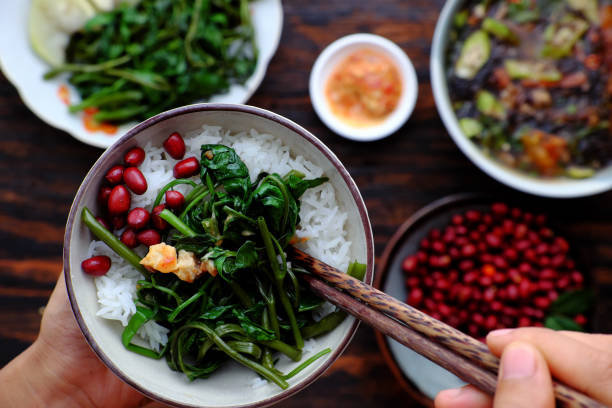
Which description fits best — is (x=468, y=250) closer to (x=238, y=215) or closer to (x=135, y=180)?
(x=238, y=215)

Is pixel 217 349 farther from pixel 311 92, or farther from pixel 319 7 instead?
pixel 319 7

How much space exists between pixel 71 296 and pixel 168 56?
4.78ft

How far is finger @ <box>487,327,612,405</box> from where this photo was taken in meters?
1.40

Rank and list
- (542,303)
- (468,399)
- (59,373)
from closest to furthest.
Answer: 1. (468,399)
2. (59,373)
3. (542,303)

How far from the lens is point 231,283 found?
5.42ft

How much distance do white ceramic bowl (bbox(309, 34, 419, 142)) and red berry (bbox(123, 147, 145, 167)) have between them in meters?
1.07

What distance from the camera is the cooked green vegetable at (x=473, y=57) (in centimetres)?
248

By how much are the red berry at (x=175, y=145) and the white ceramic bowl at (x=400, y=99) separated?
0.96 m

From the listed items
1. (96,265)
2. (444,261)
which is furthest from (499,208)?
(96,265)

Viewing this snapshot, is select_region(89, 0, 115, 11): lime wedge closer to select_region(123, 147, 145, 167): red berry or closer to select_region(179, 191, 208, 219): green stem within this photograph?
select_region(123, 147, 145, 167): red berry

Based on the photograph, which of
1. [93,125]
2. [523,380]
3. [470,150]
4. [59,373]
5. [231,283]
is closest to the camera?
[523,380]

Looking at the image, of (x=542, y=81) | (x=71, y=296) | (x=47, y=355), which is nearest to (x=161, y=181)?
(x=71, y=296)

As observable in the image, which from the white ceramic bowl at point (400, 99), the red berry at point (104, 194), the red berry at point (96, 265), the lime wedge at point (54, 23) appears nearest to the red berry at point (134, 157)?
the red berry at point (104, 194)

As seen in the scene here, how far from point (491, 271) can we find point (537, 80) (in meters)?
0.94
